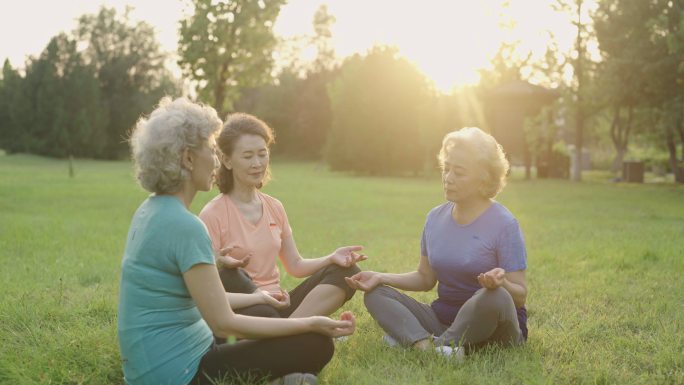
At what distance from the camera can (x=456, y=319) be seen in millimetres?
4535

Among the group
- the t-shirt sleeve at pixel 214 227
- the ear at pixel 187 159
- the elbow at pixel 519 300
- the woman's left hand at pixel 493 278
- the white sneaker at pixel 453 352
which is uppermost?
the ear at pixel 187 159

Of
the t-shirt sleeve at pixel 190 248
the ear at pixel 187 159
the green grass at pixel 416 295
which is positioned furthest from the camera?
the green grass at pixel 416 295

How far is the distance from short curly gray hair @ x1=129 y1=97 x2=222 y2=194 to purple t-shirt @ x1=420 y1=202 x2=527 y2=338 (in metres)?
2.07

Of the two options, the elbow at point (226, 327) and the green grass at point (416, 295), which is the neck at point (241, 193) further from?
the elbow at point (226, 327)

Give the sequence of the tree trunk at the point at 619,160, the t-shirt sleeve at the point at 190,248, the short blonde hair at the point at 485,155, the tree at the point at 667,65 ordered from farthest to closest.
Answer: the tree trunk at the point at 619,160, the tree at the point at 667,65, the short blonde hair at the point at 485,155, the t-shirt sleeve at the point at 190,248

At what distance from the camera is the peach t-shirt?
4.67 m

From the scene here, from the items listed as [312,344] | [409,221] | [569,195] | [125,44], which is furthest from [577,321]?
[125,44]

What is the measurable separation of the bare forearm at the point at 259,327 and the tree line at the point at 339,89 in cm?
169

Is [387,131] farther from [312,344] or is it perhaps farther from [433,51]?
[312,344]

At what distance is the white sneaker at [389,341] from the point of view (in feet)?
15.6

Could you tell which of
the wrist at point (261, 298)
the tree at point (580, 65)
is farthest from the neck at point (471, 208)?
the tree at point (580, 65)

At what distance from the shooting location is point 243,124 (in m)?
4.80

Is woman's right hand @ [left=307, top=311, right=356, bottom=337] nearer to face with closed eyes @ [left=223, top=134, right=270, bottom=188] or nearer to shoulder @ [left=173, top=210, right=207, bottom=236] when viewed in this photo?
shoulder @ [left=173, top=210, right=207, bottom=236]

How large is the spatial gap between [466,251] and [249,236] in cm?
143
